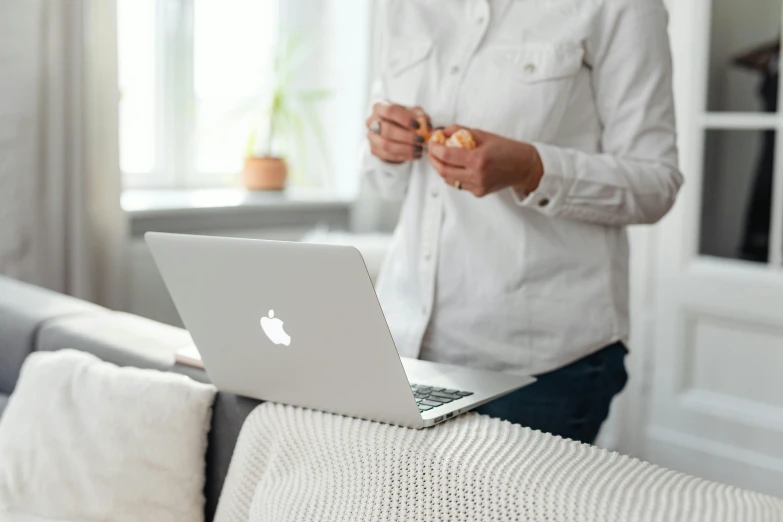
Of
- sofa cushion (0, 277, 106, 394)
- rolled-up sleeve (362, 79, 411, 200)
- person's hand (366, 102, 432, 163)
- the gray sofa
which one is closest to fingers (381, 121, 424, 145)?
person's hand (366, 102, 432, 163)

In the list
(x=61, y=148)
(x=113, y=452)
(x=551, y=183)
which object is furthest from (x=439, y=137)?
(x=61, y=148)

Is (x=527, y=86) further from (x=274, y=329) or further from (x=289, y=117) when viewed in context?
(x=289, y=117)

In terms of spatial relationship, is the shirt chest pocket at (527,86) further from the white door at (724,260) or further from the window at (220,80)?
the window at (220,80)

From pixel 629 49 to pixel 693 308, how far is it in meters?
1.60

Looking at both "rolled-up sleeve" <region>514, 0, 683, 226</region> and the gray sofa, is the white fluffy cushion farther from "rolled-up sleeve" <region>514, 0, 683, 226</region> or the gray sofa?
"rolled-up sleeve" <region>514, 0, 683, 226</region>

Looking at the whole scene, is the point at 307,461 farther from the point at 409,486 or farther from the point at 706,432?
the point at 706,432

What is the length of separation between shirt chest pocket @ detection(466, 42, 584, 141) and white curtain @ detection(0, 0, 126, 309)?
1.26m

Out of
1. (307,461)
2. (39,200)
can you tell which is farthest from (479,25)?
(39,200)

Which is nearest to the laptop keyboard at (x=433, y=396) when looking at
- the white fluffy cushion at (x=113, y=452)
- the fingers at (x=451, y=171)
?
the fingers at (x=451, y=171)

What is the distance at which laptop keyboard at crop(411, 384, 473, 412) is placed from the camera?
998mm

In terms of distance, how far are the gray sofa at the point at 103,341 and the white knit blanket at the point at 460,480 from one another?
0.58 ft

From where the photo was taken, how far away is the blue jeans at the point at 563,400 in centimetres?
119

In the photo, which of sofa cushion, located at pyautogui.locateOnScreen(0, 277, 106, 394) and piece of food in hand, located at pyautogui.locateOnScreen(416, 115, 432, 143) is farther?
sofa cushion, located at pyautogui.locateOnScreen(0, 277, 106, 394)

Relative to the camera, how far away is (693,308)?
2.60 m
